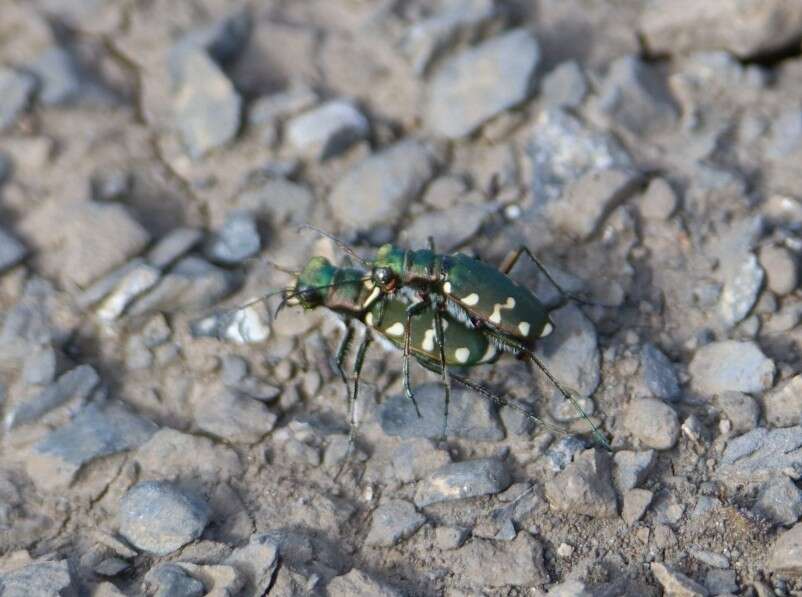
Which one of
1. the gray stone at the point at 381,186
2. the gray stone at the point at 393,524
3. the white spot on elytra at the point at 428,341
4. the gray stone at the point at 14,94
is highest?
the gray stone at the point at 14,94

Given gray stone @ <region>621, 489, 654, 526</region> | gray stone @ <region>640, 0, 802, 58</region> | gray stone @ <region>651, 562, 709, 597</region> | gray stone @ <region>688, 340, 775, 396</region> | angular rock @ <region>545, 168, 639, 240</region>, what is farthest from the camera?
gray stone @ <region>640, 0, 802, 58</region>

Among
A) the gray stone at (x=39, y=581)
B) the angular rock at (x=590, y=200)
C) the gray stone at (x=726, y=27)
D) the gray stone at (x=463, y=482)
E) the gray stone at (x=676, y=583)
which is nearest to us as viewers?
the gray stone at (x=676, y=583)

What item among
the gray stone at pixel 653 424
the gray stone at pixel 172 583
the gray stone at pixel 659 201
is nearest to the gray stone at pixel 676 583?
the gray stone at pixel 653 424

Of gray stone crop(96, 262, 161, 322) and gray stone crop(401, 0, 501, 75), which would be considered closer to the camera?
gray stone crop(96, 262, 161, 322)

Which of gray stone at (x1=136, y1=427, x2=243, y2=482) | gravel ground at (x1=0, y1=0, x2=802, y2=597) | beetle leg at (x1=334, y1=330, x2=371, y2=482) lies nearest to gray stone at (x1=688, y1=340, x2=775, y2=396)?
gravel ground at (x1=0, y1=0, x2=802, y2=597)

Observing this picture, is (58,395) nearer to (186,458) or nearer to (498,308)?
(186,458)

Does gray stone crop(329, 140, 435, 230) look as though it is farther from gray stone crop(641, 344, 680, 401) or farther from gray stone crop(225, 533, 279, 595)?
gray stone crop(225, 533, 279, 595)

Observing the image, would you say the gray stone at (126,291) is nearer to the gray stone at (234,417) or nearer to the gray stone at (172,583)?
the gray stone at (234,417)

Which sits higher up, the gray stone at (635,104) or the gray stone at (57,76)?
the gray stone at (57,76)
